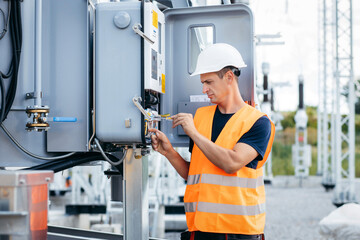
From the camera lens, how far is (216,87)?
2865mm

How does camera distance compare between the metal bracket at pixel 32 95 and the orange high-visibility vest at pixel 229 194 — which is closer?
the orange high-visibility vest at pixel 229 194

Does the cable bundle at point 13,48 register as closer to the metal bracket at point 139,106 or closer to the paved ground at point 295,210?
the metal bracket at point 139,106

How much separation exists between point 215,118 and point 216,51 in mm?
373

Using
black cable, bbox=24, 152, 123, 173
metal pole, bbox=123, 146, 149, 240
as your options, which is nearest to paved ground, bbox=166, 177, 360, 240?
metal pole, bbox=123, 146, 149, 240

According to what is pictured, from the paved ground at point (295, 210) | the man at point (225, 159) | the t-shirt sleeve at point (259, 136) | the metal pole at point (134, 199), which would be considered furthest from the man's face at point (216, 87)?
the paved ground at point (295, 210)

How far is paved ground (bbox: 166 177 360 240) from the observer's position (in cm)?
954

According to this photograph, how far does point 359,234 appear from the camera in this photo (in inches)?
224

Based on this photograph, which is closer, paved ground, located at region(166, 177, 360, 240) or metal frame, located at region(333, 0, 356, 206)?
paved ground, located at region(166, 177, 360, 240)

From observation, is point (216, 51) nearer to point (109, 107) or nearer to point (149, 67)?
point (149, 67)

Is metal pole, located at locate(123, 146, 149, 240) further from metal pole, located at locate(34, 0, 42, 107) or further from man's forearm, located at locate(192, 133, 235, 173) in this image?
man's forearm, located at locate(192, 133, 235, 173)

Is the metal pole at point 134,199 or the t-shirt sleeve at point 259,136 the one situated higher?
the t-shirt sleeve at point 259,136

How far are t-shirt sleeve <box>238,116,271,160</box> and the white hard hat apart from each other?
1.15ft

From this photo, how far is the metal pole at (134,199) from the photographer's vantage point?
3.40m

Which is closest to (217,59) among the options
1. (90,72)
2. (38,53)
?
(90,72)
